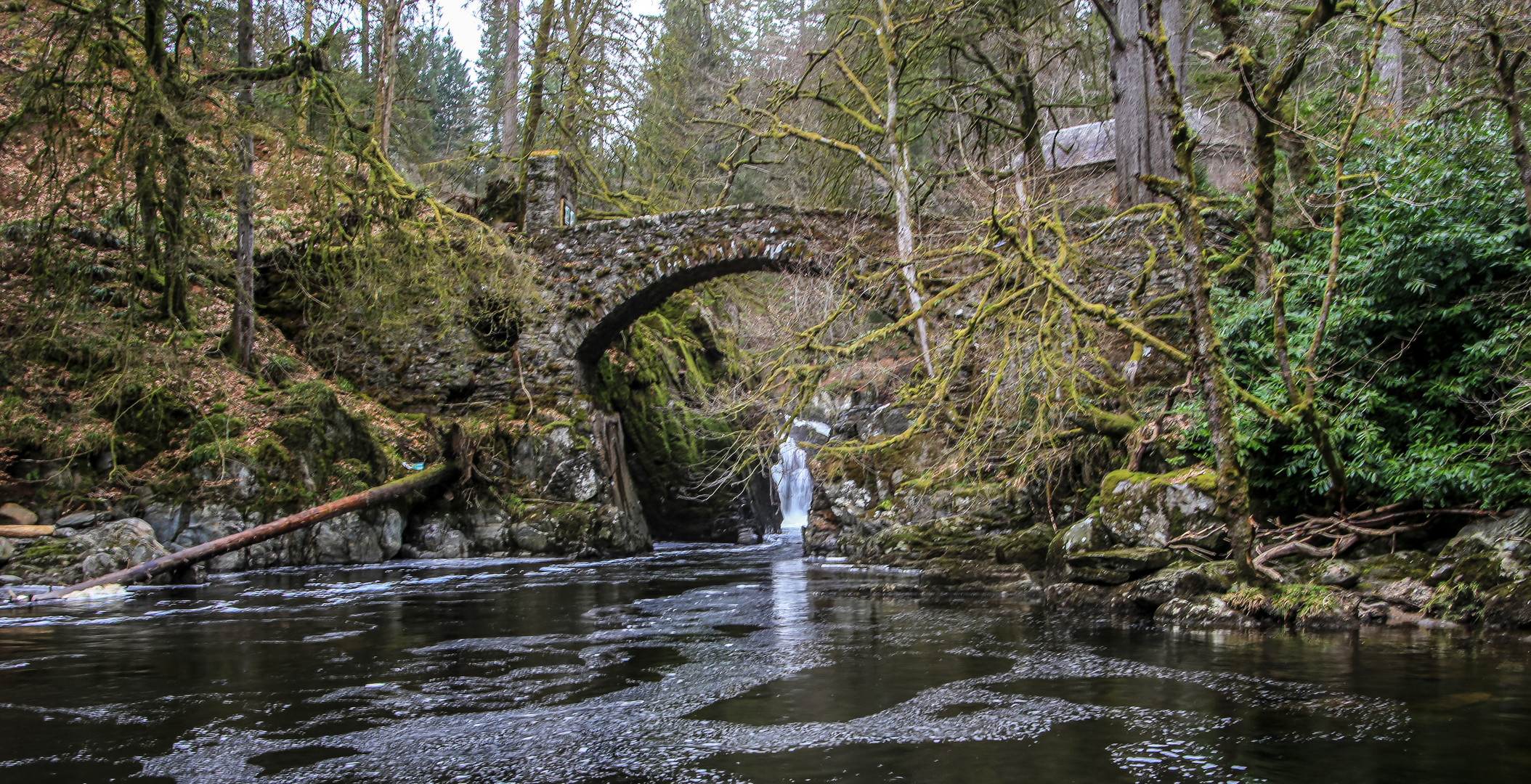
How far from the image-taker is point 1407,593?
255 inches

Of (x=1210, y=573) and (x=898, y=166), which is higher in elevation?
(x=898, y=166)

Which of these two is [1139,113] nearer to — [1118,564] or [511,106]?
[1118,564]

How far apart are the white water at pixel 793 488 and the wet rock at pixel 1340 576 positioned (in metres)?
13.0

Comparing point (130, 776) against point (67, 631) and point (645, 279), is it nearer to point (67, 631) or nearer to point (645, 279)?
point (67, 631)

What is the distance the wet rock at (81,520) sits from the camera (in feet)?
31.7

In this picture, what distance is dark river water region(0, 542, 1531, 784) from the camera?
3459 millimetres

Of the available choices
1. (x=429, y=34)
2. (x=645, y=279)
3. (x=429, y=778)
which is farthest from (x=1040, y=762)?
(x=645, y=279)

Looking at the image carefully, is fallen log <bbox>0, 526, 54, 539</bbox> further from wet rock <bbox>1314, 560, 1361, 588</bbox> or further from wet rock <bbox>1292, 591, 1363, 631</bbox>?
wet rock <bbox>1314, 560, 1361, 588</bbox>

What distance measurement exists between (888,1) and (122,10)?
841cm

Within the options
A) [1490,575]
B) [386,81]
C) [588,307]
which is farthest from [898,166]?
[1490,575]

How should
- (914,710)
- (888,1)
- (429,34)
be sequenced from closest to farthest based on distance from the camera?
(914,710)
(429,34)
(888,1)

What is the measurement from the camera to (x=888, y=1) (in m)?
12.7

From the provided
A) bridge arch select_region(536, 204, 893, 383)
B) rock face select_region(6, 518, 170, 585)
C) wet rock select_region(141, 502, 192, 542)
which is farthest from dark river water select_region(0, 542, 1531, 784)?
bridge arch select_region(536, 204, 893, 383)

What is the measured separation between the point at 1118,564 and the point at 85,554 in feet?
29.9
